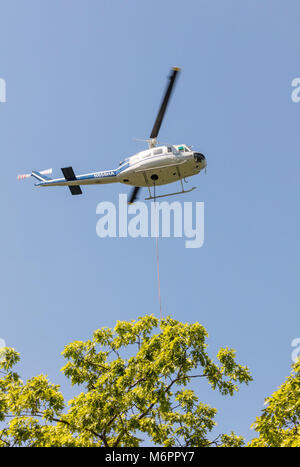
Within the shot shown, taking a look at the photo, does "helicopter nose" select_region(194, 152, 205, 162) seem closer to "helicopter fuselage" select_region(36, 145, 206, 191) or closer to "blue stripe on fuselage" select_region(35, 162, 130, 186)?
"helicopter fuselage" select_region(36, 145, 206, 191)

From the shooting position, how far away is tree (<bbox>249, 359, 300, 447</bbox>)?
1294 centimetres

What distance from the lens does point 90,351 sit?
1761 centimetres

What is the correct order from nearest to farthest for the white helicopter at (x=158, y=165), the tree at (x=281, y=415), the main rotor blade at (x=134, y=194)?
the tree at (x=281, y=415) < the white helicopter at (x=158, y=165) < the main rotor blade at (x=134, y=194)

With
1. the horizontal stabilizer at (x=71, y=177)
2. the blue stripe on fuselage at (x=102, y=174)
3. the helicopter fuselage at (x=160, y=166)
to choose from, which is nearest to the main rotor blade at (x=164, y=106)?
the helicopter fuselage at (x=160, y=166)

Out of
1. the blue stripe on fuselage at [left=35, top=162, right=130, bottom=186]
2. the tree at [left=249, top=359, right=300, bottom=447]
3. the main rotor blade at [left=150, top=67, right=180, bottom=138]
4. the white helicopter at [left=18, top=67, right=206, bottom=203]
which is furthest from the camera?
the blue stripe on fuselage at [left=35, top=162, right=130, bottom=186]

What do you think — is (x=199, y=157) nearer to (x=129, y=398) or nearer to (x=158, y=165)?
(x=158, y=165)

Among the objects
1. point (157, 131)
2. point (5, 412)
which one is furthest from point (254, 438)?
point (157, 131)

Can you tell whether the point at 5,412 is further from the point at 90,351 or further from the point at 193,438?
the point at 193,438

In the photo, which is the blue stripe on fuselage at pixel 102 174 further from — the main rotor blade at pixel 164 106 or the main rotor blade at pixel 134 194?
the main rotor blade at pixel 164 106

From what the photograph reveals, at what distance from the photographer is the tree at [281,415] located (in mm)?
12938

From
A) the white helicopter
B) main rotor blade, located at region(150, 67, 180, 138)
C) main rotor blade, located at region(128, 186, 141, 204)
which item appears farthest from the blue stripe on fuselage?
main rotor blade, located at region(150, 67, 180, 138)

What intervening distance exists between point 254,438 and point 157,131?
1584 cm

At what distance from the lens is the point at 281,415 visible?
13125 millimetres
